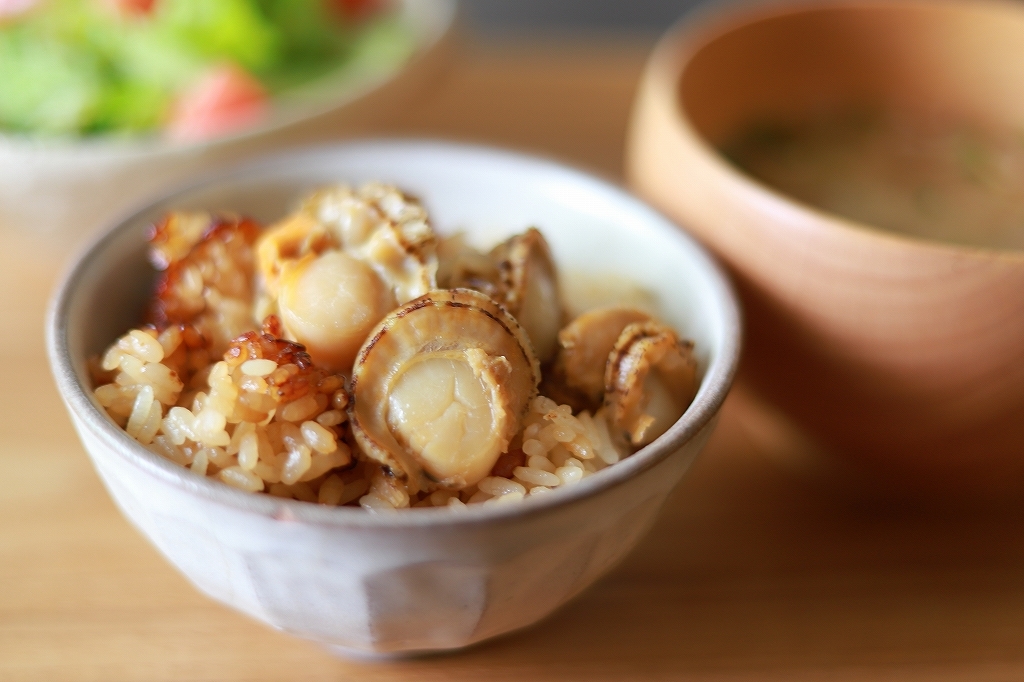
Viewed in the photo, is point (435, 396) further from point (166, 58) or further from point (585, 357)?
point (166, 58)

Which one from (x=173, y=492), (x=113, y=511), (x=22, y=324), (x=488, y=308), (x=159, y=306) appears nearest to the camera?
(x=173, y=492)

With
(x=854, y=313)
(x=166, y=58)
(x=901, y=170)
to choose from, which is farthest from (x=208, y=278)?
A: (x=901, y=170)

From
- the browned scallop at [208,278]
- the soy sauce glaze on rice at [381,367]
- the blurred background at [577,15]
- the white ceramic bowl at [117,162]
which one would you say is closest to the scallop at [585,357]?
the soy sauce glaze on rice at [381,367]

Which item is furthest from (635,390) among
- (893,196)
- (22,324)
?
(22,324)

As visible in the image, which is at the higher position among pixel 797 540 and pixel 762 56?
pixel 762 56

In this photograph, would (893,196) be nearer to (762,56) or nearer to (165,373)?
(762,56)

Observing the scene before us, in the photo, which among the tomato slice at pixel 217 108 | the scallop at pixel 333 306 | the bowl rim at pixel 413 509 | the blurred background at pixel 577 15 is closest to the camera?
the bowl rim at pixel 413 509

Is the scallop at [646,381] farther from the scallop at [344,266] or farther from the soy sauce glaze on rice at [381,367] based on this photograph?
the scallop at [344,266]
